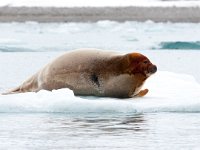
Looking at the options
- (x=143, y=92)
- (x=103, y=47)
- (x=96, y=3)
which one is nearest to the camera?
(x=143, y=92)

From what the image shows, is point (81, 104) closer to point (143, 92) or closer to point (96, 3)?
point (143, 92)

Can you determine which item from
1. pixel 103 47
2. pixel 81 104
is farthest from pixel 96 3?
pixel 81 104

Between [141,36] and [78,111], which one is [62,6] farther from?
[78,111]

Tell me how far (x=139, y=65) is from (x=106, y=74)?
25 centimetres

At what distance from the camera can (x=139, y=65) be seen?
655cm

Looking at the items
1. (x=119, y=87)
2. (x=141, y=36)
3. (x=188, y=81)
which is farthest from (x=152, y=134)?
(x=141, y=36)

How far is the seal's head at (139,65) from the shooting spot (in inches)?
257

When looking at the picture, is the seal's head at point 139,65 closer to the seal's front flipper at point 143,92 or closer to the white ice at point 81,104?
the seal's front flipper at point 143,92

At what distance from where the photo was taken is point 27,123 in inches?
217

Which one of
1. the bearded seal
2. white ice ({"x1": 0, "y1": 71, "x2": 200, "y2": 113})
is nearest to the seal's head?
the bearded seal

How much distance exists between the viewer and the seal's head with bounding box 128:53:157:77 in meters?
6.53

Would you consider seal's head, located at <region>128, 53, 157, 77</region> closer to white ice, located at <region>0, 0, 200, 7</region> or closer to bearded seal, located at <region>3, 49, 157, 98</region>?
bearded seal, located at <region>3, 49, 157, 98</region>

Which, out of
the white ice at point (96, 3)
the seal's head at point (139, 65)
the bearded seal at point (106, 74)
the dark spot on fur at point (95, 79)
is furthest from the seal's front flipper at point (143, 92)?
the white ice at point (96, 3)

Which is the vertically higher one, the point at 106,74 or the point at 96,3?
the point at 96,3
